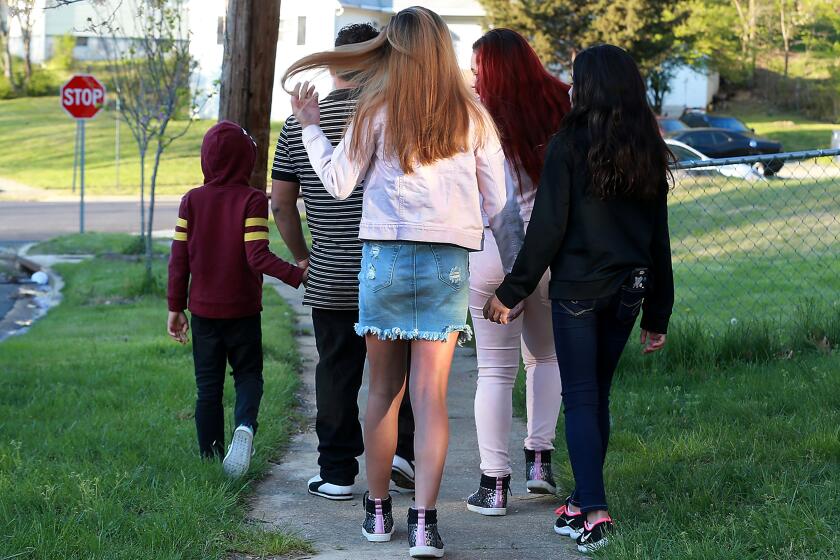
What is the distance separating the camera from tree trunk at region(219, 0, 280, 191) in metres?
7.31

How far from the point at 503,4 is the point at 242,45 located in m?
33.5

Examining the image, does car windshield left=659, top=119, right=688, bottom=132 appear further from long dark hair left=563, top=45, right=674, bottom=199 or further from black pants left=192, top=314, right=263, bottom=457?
long dark hair left=563, top=45, right=674, bottom=199

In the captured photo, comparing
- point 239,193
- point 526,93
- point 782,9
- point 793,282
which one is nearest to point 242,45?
point 239,193

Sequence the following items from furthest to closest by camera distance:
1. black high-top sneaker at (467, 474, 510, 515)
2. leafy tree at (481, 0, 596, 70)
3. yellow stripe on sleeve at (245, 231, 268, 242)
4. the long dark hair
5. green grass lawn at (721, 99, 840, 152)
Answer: green grass lawn at (721, 99, 840, 152) < leafy tree at (481, 0, 596, 70) < yellow stripe on sleeve at (245, 231, 268, 242) < black high-top sneaker at (467, 474, 510, 515) < the long dark hair

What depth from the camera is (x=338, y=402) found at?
501cm

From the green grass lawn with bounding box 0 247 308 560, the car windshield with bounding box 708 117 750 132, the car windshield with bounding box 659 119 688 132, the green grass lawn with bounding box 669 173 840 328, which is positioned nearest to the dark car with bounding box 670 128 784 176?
the car windshield with bounding box 659 119 688 132

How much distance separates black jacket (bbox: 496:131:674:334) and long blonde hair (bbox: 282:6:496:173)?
377mm

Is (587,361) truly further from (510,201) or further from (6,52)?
(6,52)

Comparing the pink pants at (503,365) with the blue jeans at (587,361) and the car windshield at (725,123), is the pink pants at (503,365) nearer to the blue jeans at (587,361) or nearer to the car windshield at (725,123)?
the blue jeans at (587,361)

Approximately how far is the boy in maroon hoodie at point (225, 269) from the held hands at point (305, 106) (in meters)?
0.83

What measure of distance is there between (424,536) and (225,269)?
159 centimetres

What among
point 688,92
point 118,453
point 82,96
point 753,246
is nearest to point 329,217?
point 118,453

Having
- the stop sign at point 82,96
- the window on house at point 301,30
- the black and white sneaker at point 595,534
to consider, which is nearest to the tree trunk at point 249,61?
the black and white sneaker at point 595,534

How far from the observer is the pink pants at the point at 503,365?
478 centimetres
